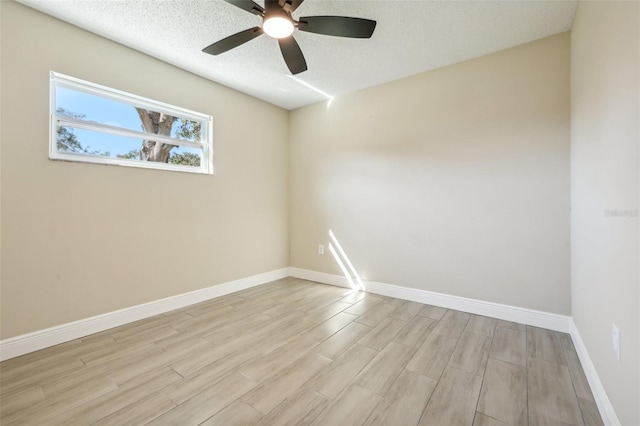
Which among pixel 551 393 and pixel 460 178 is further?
pixel 460 178

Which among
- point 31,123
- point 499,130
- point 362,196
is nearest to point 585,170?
point 499,130

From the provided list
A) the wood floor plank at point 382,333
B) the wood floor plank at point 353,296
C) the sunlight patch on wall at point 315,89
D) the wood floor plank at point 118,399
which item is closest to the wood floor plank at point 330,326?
the wood floor plank at point 382,333

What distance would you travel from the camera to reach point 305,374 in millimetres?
1755

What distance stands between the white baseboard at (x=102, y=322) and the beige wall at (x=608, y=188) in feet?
10.9

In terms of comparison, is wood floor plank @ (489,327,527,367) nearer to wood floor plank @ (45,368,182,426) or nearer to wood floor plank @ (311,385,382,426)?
wood floor plank @ (311,385,382,426)

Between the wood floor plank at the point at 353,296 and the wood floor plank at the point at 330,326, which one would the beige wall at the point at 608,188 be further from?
the wood floor plank at the point at 353,296

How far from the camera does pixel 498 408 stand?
146 cm

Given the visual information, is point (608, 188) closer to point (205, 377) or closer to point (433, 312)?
point (433, 312)

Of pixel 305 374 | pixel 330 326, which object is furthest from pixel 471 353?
pixel 305 374

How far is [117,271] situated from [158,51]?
2.15 metres

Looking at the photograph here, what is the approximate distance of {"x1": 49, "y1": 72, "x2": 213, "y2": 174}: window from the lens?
7.32ft

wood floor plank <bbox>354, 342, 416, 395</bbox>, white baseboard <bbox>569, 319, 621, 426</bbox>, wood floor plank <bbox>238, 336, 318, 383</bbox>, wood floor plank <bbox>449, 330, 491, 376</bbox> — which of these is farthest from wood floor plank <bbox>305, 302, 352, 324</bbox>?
white baseboard <bbox>569, 319, 621, 426</bbox>

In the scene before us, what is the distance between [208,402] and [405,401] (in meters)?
1.12

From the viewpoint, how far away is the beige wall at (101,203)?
198 cm
